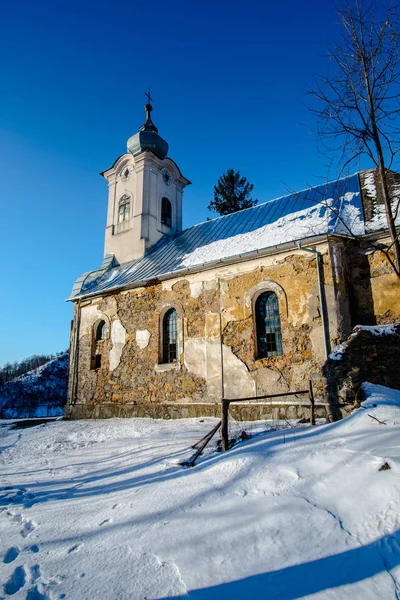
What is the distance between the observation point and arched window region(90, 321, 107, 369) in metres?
14.5

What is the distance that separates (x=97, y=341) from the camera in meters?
14.7

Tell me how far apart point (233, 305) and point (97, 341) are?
6.46 m

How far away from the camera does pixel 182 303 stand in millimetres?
12148

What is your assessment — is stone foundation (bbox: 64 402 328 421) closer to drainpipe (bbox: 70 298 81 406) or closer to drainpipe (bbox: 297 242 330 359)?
drainpipe (bbox: 70 298 81 406)

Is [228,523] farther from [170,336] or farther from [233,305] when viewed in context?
[170,336]

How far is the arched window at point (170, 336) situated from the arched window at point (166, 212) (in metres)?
7.23

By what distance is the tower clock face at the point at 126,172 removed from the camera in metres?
18.8

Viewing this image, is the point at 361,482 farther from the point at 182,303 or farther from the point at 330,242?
the point at 182,303

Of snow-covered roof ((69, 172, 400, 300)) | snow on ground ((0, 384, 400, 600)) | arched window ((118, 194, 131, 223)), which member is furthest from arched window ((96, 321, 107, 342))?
snow on ground ((0, 384, 400, 600))

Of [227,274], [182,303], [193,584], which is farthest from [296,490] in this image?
[182,303]

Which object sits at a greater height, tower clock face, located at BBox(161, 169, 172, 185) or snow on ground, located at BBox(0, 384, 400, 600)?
tower clock face, located at BBox(161, 169, 172, 185)

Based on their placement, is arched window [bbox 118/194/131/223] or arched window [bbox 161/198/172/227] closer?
arched window [bbox 118/194/131/223]

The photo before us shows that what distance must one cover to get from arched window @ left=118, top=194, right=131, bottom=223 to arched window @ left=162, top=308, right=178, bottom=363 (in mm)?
7493

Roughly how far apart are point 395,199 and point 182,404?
27.8ft
